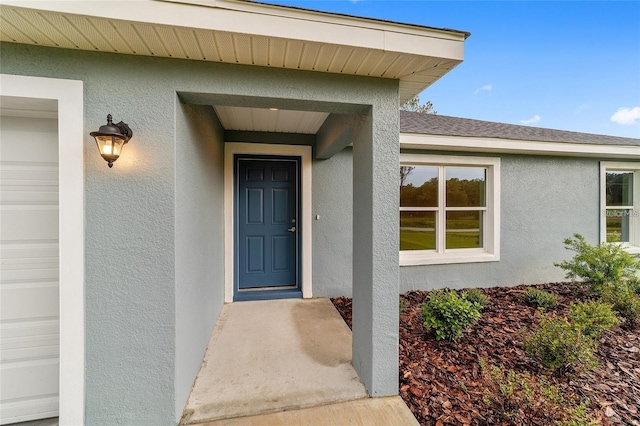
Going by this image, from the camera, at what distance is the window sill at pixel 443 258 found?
424 cm

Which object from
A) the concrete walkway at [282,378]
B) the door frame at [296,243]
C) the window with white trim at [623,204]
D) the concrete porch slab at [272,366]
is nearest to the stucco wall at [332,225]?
the door frame at [296,243]

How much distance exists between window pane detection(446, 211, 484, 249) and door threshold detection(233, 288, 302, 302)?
291 cm

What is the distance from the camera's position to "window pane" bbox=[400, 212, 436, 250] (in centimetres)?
439

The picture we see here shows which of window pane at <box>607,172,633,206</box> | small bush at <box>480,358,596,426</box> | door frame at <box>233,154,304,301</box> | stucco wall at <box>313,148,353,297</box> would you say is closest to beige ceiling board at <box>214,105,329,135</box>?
door frame at <box>233,154,304,301</box>

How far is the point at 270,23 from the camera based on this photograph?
4.95ft

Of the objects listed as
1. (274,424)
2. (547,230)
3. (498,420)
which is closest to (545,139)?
(547,230)

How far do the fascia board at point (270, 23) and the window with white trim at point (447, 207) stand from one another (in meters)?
2.67

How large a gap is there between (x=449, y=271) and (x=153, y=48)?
16.0ft

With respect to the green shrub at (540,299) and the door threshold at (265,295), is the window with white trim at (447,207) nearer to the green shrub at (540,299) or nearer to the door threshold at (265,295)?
the green shrub at (540,299)

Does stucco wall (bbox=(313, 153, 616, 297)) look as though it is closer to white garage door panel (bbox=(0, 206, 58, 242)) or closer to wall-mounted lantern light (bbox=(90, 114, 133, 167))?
wall-mounted lantern light (bbox=(90, 114, 133, 167))

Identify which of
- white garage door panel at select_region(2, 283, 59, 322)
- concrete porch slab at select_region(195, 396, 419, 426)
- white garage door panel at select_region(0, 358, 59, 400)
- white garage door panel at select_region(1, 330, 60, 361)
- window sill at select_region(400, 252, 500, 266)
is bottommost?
concrete porch slab at select_region(195, 396, 419, 426)

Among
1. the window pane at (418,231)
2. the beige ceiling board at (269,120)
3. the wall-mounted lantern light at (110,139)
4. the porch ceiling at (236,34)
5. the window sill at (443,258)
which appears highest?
the beige ceiling board at (269,120)

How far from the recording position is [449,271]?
4.35 meters

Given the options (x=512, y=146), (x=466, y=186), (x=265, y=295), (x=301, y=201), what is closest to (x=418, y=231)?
(x=466, y=186)
